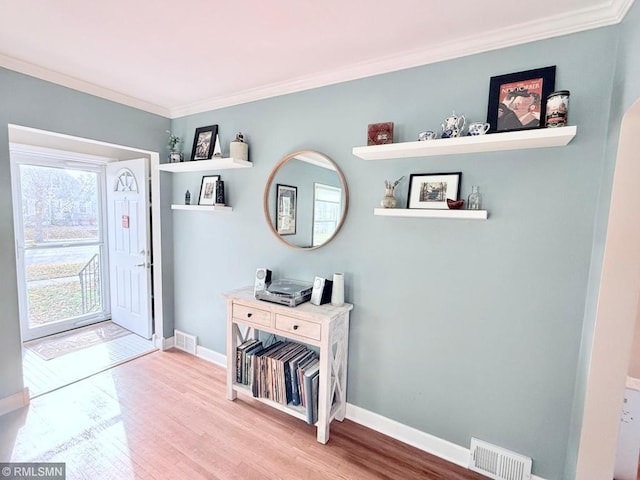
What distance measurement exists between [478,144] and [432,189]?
14.2 inches

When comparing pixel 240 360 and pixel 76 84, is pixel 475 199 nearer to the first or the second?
pixel 240 360

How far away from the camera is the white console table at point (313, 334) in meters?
1.90

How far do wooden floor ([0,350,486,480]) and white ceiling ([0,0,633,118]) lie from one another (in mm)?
2437

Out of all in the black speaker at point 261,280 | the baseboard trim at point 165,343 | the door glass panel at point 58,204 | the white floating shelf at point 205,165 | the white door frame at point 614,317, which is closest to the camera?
the white door frame at point 614,317

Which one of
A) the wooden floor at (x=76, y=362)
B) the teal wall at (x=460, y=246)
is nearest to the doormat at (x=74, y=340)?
the wooden floor at (x=76, y=362)

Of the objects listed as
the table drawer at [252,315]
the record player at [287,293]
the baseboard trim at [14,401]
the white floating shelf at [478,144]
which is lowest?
the baseboard trim at [14,401]

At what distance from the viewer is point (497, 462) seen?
5.54 ft

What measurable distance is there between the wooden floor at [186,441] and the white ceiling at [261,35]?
2437 millimetres

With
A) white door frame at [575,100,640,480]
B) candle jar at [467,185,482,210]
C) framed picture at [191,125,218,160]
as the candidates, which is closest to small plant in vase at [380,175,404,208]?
candle jar at [467,185,482,210]

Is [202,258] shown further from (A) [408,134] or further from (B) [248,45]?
(A) [408,134]

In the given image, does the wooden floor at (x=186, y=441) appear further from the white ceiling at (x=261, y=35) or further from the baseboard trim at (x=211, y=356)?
the white ceiling at (x=261, y=35)

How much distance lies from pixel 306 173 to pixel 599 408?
2.07 metres

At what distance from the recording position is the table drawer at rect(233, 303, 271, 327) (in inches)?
83.0

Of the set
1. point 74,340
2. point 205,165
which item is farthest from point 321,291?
point 74,340
